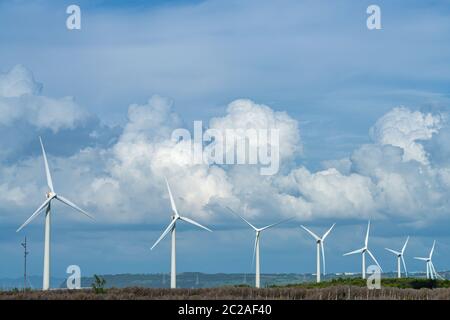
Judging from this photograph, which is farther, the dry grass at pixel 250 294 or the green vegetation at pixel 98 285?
the green vegetation at pixel 98 285

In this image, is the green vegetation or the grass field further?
the green vegetation

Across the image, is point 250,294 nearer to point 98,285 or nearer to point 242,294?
point 242,294

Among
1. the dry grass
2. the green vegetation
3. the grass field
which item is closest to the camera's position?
the grass field

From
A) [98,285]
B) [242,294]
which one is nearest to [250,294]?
[242,294]

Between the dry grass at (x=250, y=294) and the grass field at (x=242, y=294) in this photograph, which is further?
the dry grass at (x=250, y=294)

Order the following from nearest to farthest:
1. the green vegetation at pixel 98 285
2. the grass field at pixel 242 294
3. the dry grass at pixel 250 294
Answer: the grass field at pixel 242 294
the dry grass at pixel 250 294
the green vegetation at pixel 98 285

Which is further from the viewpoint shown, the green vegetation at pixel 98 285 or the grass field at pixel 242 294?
the green vegetation at pixel 98 285

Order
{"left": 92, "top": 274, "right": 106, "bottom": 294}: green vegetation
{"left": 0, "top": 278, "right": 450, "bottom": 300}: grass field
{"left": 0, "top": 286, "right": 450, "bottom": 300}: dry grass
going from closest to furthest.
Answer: {"left": 0, "top": 278, "right": 450, "bottom": 300}: grass field < {"left": 0, "top": 286, "right": 450, "bottom": 300}: dry grass < {"left": 92, "top": 274, "right": 106, "bottom": 294}: green vegetation

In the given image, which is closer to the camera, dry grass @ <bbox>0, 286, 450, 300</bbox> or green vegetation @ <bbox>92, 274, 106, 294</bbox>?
dry grass @ <bbox>0, 286, 450, 300</bbox>

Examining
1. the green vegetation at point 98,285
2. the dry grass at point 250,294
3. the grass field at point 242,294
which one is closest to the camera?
the grass field at point 242,294
